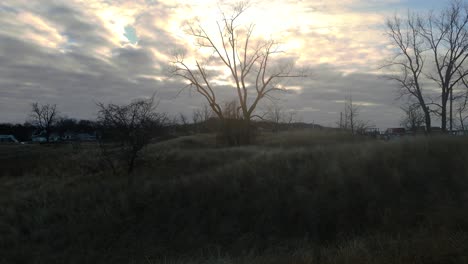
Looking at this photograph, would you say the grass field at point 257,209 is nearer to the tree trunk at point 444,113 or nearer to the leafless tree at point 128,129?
the leafless tree at point 128,129

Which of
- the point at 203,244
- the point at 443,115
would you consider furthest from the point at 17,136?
the point at 203,244

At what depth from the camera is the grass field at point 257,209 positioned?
10.7 m

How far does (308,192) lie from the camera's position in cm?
1320

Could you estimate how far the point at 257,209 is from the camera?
42.1 ft

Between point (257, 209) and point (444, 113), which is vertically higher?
point (444, 113)

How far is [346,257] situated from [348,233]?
15.5ft

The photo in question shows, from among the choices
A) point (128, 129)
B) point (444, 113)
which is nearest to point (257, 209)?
point (128, 129)

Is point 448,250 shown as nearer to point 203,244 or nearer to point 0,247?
point 203,244

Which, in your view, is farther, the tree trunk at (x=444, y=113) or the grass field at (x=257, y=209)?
the tree trunk at (x=444, y=113)

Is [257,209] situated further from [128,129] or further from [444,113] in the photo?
[444,113]

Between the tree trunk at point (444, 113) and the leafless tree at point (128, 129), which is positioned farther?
the tree trunk at point (444, 113)

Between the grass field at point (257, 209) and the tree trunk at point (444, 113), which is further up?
the tree trunk at point (444, 113)

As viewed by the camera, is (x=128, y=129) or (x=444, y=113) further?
(x=444, y=113)

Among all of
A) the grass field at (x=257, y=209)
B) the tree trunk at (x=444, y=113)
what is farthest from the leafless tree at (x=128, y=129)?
the tree trunk at (x=444, y=113)
